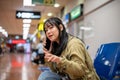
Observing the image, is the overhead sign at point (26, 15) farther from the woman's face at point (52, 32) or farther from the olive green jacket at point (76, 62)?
the olive green jacket at point (76, 62)

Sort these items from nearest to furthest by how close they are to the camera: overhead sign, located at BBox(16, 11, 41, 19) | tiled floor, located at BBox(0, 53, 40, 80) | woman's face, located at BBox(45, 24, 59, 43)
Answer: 1. woman's face, located at BBox(45, 24, 59, 43)
2. tiled floor, located at BBox(0, 53, 40, 80)
3. overhead sign, located at BBox(16, 11, 41, 19)


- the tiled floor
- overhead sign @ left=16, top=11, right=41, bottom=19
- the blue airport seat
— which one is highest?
overhead sign @ left=16, top=11, right=41, bottom=19

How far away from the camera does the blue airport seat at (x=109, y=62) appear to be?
2160 millimetres

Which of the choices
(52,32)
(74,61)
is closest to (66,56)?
(74,61)

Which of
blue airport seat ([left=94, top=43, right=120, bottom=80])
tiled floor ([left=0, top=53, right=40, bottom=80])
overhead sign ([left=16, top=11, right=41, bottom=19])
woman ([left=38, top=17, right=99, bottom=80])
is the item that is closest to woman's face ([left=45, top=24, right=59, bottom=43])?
woman ([left=38, top=17, right=99, bottom=80])

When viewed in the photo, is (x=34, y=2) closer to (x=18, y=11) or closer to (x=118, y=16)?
(x=18, y=11)

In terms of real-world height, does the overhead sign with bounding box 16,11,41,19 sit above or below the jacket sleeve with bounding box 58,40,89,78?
above

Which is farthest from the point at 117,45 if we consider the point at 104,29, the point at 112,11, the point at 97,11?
the point at 97,11

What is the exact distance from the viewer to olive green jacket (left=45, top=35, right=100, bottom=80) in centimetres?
162

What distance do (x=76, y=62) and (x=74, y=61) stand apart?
2 cm

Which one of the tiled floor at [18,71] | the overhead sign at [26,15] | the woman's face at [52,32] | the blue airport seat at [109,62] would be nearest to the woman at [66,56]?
the woman's face at [52,32]

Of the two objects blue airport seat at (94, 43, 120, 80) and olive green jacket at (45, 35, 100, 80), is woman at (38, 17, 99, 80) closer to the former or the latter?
olive green jacket at (45, 35, 100, 80)

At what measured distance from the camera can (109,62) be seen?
7.36 feet

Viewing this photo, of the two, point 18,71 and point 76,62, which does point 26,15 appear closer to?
point 18,71
